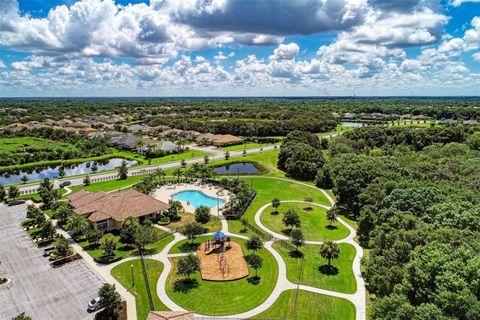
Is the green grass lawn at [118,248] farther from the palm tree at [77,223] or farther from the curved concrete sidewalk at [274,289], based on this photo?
the palm tree at [77,223]

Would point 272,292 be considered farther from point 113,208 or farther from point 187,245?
point 113,208

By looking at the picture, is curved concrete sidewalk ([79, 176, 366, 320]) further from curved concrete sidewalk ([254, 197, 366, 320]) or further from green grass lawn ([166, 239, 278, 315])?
green grass lawn ([166, 239, 278, 315])

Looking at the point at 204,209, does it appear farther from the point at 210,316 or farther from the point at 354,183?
the point at 354,183

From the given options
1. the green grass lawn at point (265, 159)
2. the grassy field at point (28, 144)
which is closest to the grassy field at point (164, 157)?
the green grass lawn at point (265, 159)

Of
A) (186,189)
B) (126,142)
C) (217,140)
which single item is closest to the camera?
(186,189)

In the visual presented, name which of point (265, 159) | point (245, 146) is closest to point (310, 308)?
point (265, 159)

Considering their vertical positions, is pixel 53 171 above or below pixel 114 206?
below
